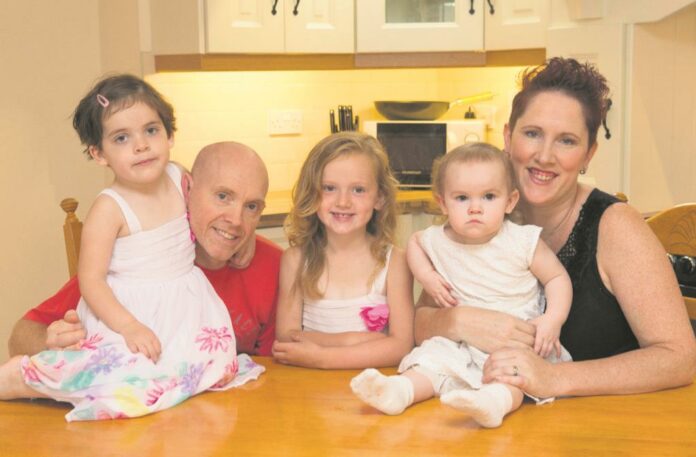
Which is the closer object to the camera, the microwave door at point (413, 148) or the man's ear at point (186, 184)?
the man's ear at point (186, 184)

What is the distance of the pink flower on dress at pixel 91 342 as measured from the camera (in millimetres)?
1810

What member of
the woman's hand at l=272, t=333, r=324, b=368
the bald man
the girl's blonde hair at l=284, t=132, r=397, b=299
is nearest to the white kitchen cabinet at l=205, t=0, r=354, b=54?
the bald man

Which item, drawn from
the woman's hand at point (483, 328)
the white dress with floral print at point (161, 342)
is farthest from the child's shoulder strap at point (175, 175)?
the woman's hand at point (483, 328)

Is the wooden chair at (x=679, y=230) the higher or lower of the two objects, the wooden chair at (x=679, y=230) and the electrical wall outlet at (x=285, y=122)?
the lower

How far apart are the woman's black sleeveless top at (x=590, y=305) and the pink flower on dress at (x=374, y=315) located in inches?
14.4

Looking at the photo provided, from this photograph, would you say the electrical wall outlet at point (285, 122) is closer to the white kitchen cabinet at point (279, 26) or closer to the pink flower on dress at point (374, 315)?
the white kitchen cabinet at point (279, 26)

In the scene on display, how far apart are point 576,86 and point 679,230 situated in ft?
1.84

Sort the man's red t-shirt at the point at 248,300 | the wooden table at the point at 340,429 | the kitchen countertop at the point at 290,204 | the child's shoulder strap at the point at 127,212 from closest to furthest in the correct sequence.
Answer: the wooden table at the point at 340,429 → the child's shoulder strap at the point at 127,212 → the man's red t-shirt at the point at 248,300 → the kitchen countertop at the point at 290,204

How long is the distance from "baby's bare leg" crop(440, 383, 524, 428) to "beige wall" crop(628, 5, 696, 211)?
193 centimetres

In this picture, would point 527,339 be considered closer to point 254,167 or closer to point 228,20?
point 254,167

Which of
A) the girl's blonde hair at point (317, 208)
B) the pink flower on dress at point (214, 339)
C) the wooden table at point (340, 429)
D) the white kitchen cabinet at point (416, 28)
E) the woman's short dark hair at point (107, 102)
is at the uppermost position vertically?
the white kitchen cabinet at point (416, 28)

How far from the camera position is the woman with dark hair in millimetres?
1829

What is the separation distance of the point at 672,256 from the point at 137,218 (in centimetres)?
136

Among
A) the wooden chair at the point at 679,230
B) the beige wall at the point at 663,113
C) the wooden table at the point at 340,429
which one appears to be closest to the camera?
the wooden table at the point at 340,429
